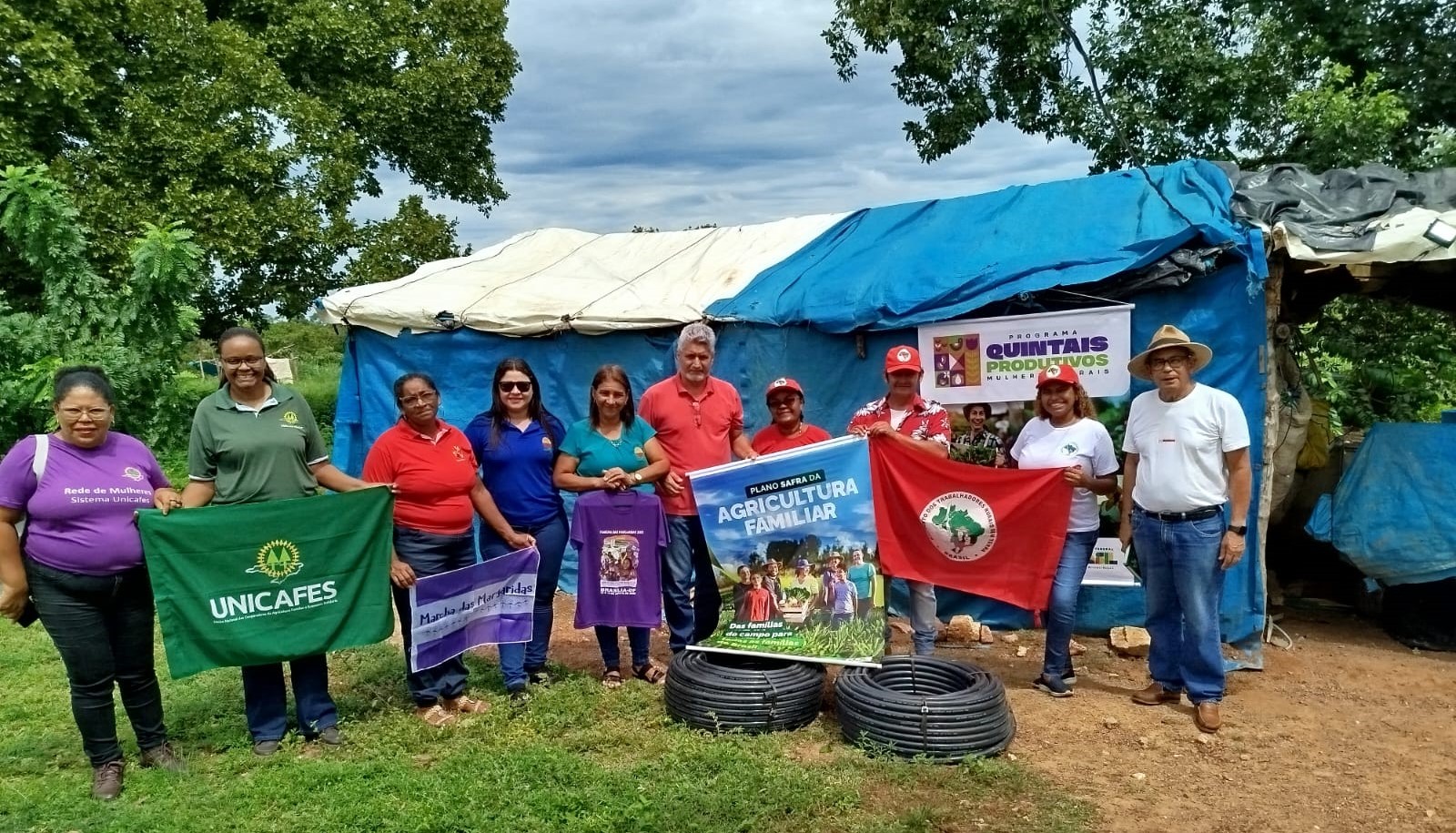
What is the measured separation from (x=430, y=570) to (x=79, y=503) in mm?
1466

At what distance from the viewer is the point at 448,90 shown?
14.4 m

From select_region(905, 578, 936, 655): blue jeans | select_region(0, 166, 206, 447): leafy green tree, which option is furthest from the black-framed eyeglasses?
select_region(0, 166, 206, 447): leafy green tree

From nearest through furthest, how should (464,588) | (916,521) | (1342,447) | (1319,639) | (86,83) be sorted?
(464,588) < (916,521) < (1319,639) < (1342,447) < (86,83)

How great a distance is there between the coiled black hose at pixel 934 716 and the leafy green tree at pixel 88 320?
28.4 feet

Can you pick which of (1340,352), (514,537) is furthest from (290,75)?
(1340,352)

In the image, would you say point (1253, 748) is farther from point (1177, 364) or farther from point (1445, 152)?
point (1445, 152)

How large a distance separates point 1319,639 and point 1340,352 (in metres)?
4.06

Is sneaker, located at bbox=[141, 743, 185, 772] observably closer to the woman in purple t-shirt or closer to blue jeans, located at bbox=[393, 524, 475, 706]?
the woman in purple t-shirt

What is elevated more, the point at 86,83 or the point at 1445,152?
the point at 86,83

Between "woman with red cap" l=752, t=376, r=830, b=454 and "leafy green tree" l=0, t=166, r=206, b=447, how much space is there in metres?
7.57

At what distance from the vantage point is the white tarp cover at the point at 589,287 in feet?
24.8

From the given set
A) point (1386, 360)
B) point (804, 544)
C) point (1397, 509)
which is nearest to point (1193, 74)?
point (1386, 360)

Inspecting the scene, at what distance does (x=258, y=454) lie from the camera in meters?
4.25

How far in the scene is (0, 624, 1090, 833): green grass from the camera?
375 cm
